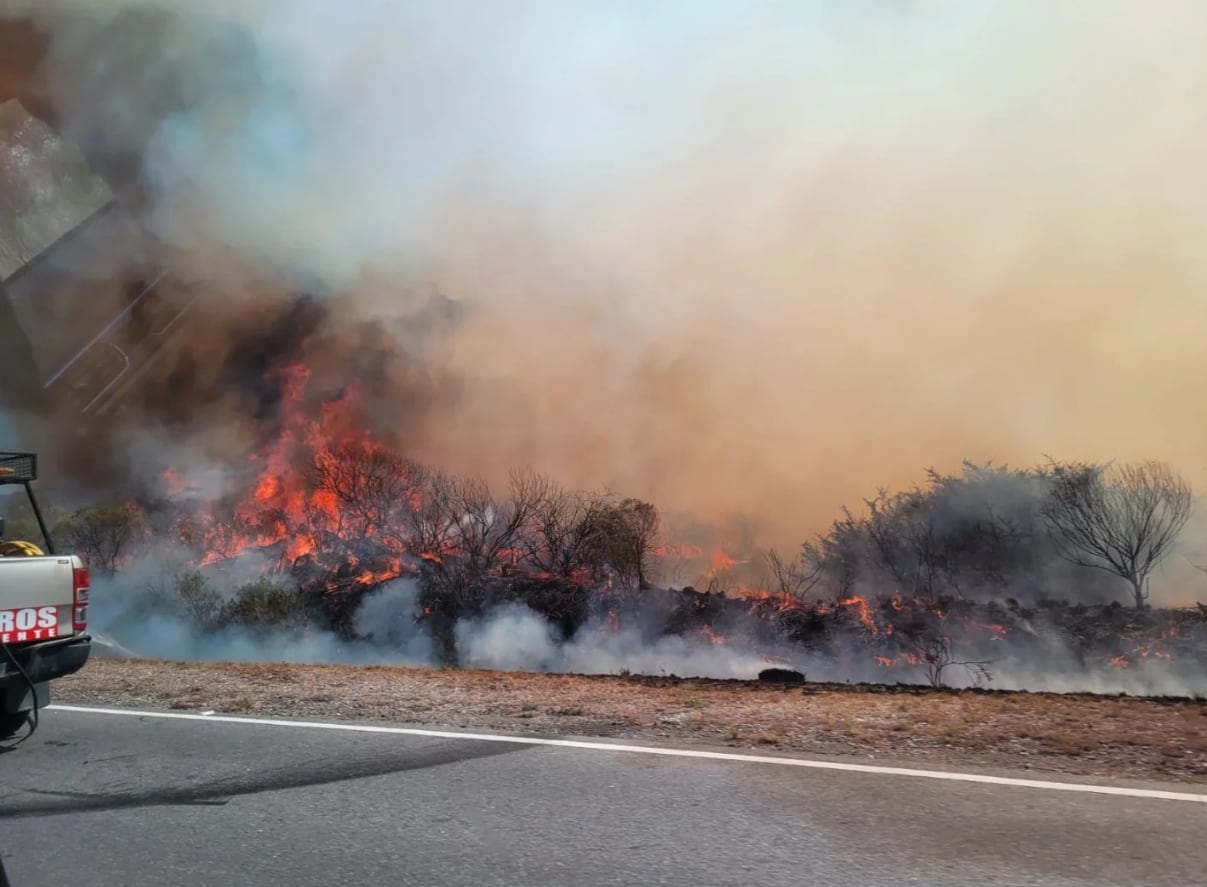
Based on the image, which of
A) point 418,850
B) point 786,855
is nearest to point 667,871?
point 786,855

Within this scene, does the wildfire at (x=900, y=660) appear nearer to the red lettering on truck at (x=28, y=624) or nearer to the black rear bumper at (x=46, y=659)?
the black rear bumper at (x=46, y=659)

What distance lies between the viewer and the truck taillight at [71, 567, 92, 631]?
545 cm

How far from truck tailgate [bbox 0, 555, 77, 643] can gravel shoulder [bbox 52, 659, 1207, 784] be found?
2184mm

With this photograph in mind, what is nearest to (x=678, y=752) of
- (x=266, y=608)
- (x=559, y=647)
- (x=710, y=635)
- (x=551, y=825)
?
(x=551, y=825)

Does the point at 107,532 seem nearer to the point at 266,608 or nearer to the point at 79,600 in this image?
the point at 266,608

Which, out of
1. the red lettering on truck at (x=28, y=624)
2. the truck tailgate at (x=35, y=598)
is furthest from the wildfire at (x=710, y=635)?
the red lettering on truck at (x=28, y=624)

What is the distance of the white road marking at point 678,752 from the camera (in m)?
4.30

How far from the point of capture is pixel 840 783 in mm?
4500

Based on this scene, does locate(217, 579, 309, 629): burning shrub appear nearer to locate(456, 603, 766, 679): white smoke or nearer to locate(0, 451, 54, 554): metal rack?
locate(456, 603, 766, 679): white smoke

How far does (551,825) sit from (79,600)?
13.3ft

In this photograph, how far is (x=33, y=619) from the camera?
5.14 m

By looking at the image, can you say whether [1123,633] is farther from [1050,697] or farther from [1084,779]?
[1084,779]

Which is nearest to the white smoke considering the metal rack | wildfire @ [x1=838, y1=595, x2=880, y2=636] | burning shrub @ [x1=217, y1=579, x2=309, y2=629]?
wildfire @ [x1=838, y1=595, x2=880, y2=636]

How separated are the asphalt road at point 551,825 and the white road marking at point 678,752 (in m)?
0.11
